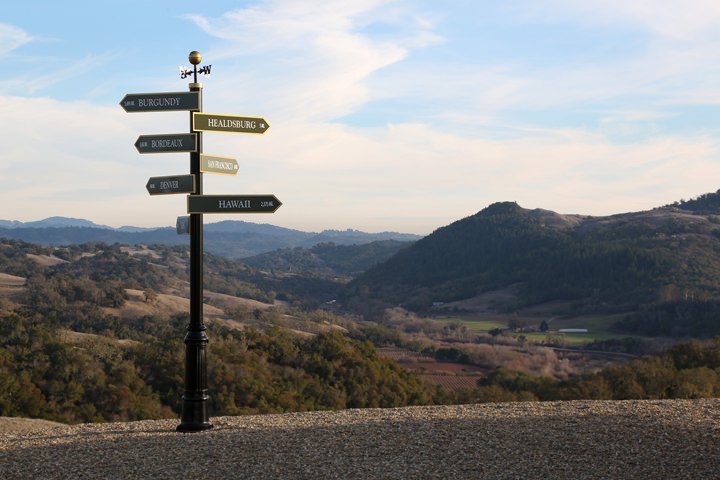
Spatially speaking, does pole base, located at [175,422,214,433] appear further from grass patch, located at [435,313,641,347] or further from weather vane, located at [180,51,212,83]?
grass patch, located at [435,313,641,347]

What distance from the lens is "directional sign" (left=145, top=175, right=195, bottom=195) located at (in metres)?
10.8

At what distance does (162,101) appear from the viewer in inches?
426

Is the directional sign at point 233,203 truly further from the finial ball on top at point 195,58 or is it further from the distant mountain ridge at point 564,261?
the distant mountain ridge at point 564,261

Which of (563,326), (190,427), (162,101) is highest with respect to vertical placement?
(162,101)

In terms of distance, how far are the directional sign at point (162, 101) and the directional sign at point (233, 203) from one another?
129 cm

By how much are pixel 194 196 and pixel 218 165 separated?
0.59 m

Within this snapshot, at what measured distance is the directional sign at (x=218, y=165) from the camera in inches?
A: 426

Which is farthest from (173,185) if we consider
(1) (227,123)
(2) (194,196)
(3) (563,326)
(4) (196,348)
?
(3) (563,326)

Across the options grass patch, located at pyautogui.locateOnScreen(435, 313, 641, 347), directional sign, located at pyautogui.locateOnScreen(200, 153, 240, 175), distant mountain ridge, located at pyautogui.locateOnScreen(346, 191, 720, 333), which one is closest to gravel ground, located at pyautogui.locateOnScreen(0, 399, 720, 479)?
directional sign, located at pyautogui.locateOnScreen(200, 153, 240, 175)

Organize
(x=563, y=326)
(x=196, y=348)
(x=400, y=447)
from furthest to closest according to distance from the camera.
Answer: (x=563, y=326)
(x=196, y=348)
(x=400, y=447)

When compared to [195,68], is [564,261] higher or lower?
lower

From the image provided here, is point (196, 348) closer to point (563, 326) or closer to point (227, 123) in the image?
point (227, 123)

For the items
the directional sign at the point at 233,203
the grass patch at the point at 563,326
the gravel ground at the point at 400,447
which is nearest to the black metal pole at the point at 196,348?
the directional sign at the point at 233,203

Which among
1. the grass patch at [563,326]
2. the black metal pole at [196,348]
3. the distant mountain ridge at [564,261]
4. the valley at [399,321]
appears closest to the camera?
the black metal pole at [196,348]
